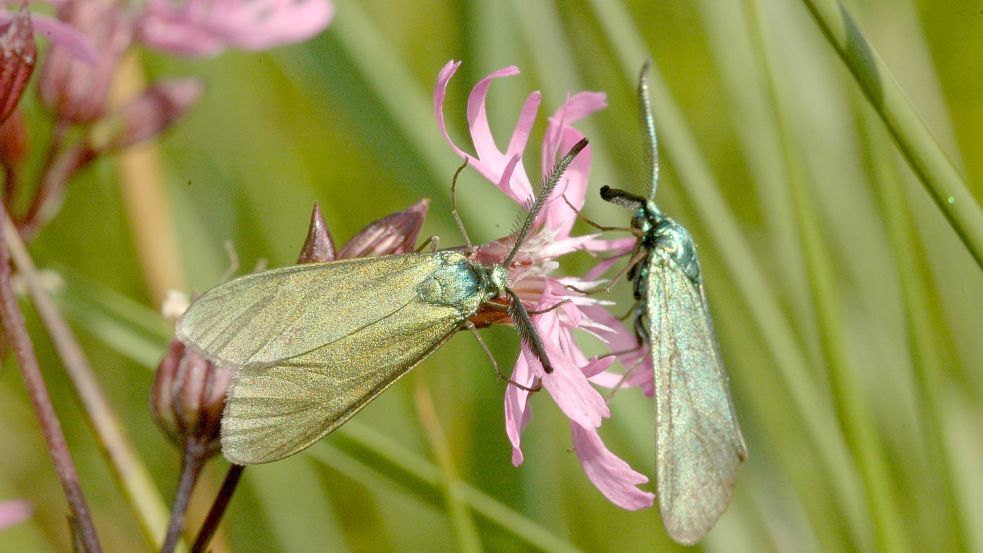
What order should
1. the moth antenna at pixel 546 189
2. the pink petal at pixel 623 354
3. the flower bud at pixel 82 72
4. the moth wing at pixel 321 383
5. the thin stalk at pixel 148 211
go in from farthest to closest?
the thin stalk at pixel 148 211 < the flower bud at pixel 82 72 < the pink petal at pixel 623 354 < the moth antenna at pixel 546 189 < the moth wing at pixel 321 383

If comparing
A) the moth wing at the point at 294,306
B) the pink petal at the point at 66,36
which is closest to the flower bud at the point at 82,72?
the pink petal at the point at 66,36

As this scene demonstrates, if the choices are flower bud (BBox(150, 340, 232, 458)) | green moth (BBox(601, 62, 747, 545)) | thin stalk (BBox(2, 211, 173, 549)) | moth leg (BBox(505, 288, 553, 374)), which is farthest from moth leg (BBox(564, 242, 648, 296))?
thin stalk (BBox(2, 211, 173, 549))

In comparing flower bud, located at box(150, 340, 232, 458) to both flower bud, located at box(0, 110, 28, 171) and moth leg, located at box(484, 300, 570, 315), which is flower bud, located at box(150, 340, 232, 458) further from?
flower bud, located at box(0, 110, 28, 171)

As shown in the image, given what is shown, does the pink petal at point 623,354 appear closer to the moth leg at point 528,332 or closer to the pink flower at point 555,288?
the pink flower at point 555,288

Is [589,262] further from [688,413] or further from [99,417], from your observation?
[99,417]

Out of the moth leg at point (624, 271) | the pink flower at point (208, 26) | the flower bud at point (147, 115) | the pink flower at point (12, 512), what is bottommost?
the moth leg at point (624, 271)

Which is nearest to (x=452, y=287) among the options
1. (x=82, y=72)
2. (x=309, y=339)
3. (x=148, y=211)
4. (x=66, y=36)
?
(x=309, y=339)
